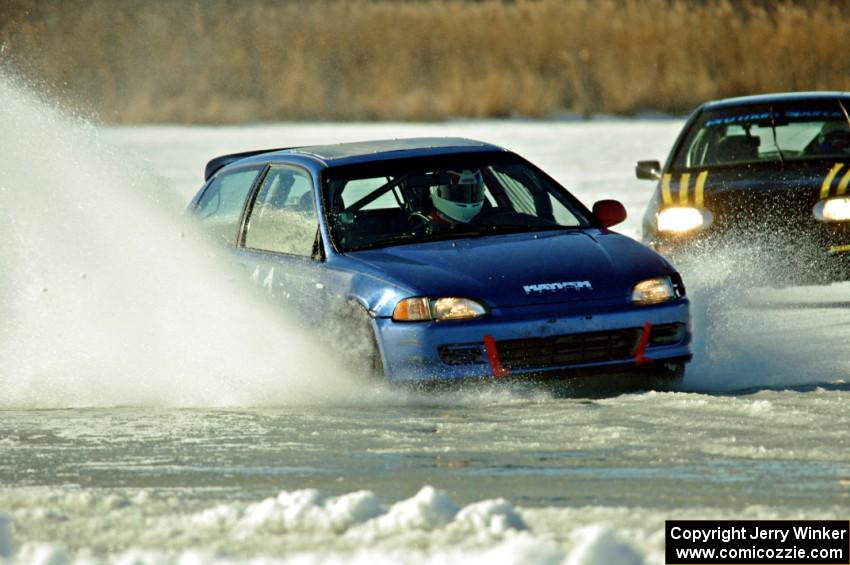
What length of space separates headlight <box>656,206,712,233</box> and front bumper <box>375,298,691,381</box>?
11.7 feet

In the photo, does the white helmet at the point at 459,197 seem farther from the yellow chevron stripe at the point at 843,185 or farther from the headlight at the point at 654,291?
the yellow chevron stripe at the point at 843,185

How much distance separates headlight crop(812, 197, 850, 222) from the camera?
1088cm

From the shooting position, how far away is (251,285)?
8.84m

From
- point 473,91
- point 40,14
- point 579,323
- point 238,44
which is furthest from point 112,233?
point 40,14

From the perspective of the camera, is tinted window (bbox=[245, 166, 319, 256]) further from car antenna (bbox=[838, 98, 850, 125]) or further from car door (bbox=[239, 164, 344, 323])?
car antenna (bbox=[838, 98, 850, 125])

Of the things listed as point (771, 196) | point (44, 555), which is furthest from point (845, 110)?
point (44, 555)

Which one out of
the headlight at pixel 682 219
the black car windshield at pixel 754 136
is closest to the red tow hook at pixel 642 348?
the headlight at pixel 682 219

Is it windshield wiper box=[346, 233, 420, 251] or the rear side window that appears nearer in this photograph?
windshield wiper box=[346, 233, 420, 251]

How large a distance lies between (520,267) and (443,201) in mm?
1026

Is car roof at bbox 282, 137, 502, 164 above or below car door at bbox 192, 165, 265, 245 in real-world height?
above

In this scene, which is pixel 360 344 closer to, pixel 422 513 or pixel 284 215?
pixel 284 215

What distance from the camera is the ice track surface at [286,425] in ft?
17.1

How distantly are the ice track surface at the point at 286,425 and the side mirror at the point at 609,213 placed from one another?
2.60 ft

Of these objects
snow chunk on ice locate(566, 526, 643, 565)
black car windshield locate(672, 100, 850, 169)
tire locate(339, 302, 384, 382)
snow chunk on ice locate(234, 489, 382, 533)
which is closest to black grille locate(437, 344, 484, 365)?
tire locate(339, 302, 384, 382)
